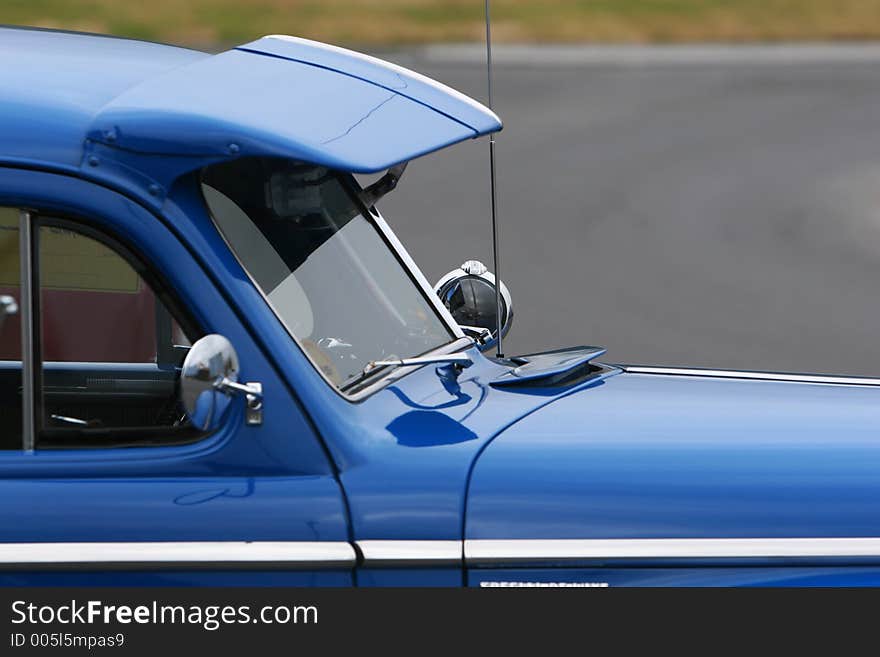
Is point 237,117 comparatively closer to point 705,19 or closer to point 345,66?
point 345,66

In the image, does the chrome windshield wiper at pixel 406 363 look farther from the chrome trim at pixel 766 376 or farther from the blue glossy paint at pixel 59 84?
the blue glossy paint at pixel 59 84

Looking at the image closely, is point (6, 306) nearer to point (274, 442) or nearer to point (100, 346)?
point (100, 346)

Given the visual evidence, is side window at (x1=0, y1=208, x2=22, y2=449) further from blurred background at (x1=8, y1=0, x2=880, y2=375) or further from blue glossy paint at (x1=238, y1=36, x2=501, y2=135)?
blurred background at (x1=8, y1=0, x2=880, y2=375)

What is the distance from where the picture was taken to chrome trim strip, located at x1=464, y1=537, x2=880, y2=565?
2711 millimetres

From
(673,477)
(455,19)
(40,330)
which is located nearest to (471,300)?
(673,477)

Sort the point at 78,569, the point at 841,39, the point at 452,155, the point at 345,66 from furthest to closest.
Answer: the point at 841,39 < the point at 452,155 < the point at 345,66 < the point at 78,569

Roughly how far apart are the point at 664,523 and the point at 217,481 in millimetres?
823

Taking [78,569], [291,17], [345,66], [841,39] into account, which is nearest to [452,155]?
[291,17]

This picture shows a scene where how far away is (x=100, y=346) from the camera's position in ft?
10.3

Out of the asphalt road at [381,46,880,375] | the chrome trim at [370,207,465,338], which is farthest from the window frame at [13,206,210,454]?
the asphalt road at [381,46,880,375]

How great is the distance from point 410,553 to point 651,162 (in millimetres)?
12171

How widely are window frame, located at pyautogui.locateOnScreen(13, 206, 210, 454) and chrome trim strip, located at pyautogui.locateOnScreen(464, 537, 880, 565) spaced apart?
59 centimetres

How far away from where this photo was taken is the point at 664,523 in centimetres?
274

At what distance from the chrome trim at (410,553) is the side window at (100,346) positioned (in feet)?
1.40
